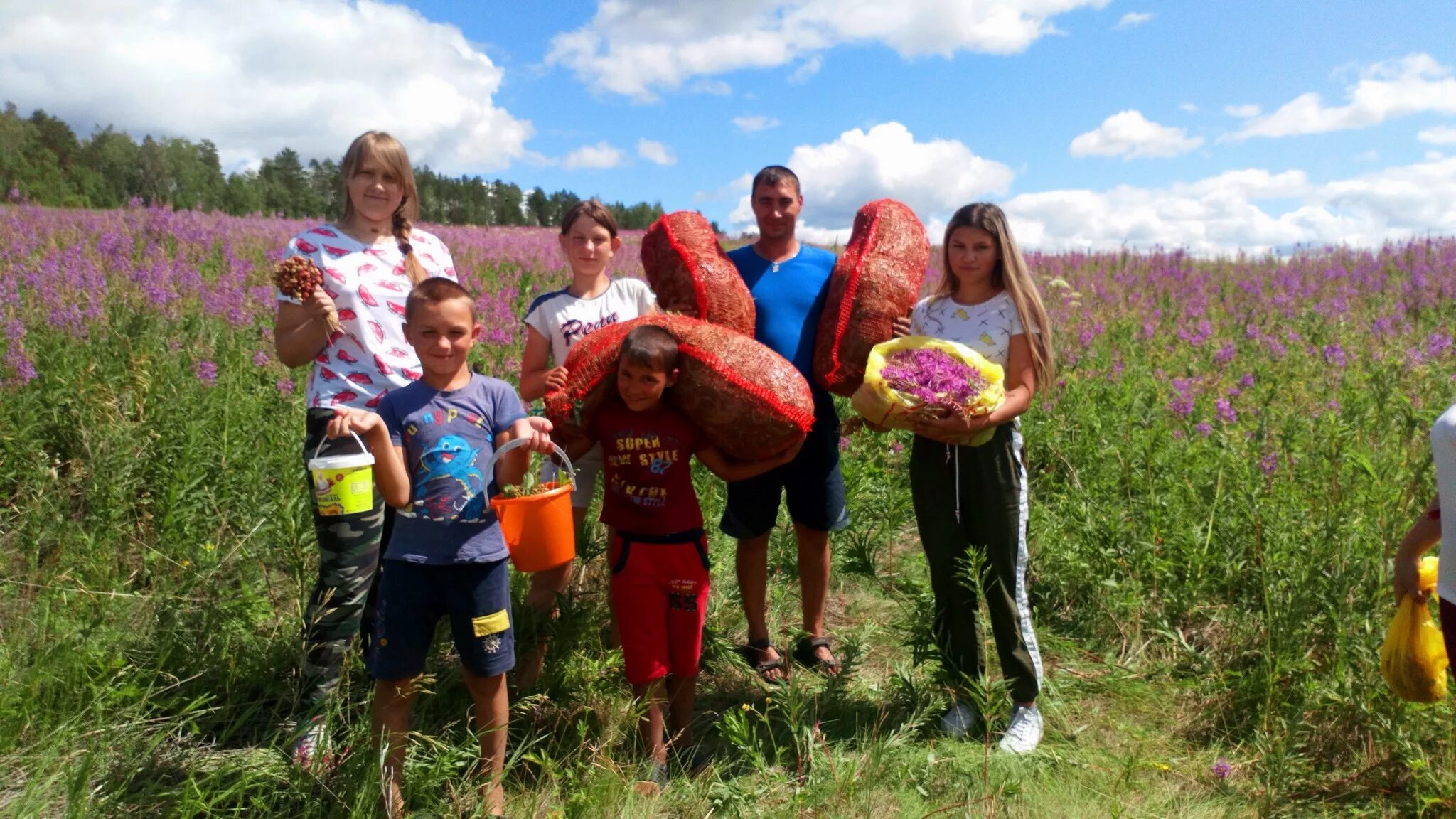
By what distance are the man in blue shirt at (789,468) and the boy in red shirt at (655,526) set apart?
1.74 ft

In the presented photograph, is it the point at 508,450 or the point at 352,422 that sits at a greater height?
the point at 352,422

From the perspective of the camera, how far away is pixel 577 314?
11.2 ft

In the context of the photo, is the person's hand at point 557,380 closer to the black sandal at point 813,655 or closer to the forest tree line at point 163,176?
the black sandal at point 813,655

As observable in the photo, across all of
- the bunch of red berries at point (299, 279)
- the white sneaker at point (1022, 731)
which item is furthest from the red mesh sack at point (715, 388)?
the white sneaker at point (1022, 731)

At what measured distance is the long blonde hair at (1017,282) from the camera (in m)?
3.06

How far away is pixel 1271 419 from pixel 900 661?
2799mm

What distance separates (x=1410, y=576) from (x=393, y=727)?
123 inches

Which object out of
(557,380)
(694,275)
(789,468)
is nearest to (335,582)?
(557,380)

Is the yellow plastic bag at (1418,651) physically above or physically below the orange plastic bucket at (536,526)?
below

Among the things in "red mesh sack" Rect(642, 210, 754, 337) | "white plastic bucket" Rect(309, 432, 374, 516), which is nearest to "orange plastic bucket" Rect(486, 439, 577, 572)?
"white plastic bucket" Rect(309, 432, 374, 516)

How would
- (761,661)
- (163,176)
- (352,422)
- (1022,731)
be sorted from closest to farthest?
(352,422), (1022,731), (761,661), (163,176)

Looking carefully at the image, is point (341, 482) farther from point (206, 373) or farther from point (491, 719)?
point (206, 373)

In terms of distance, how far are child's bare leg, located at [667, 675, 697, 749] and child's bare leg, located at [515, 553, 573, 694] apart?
1.88ft

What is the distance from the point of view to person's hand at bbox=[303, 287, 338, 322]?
262 cm
